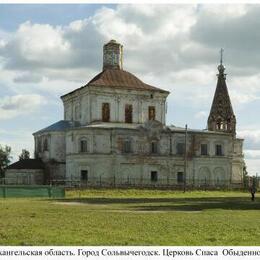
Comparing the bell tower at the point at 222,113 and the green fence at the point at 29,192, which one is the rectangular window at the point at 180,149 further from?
the green fence at the point at 29,192

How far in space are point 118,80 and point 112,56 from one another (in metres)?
3.73

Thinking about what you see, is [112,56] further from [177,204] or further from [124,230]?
[124,230]

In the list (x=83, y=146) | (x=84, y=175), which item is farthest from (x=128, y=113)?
(x=84, y=175)

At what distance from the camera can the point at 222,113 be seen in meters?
67.1

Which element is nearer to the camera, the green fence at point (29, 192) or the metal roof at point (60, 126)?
the green fence at point (29, 192)

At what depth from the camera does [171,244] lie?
514 inches

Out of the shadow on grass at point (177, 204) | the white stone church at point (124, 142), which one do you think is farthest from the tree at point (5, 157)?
the shadow on grass at point (177, 204)

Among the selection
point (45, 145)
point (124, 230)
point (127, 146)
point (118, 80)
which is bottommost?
point (124, 230)

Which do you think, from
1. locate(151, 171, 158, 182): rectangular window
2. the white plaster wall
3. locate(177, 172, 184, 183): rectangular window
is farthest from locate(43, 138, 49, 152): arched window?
locate(177, 172, 184, 183): rectangular window

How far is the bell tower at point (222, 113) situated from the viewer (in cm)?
6681

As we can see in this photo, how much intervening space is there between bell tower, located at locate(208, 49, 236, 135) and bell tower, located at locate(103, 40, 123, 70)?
11.2 metres

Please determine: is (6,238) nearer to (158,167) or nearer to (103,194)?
(103,194)

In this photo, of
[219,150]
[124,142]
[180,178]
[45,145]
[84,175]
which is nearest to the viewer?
[84,175]
